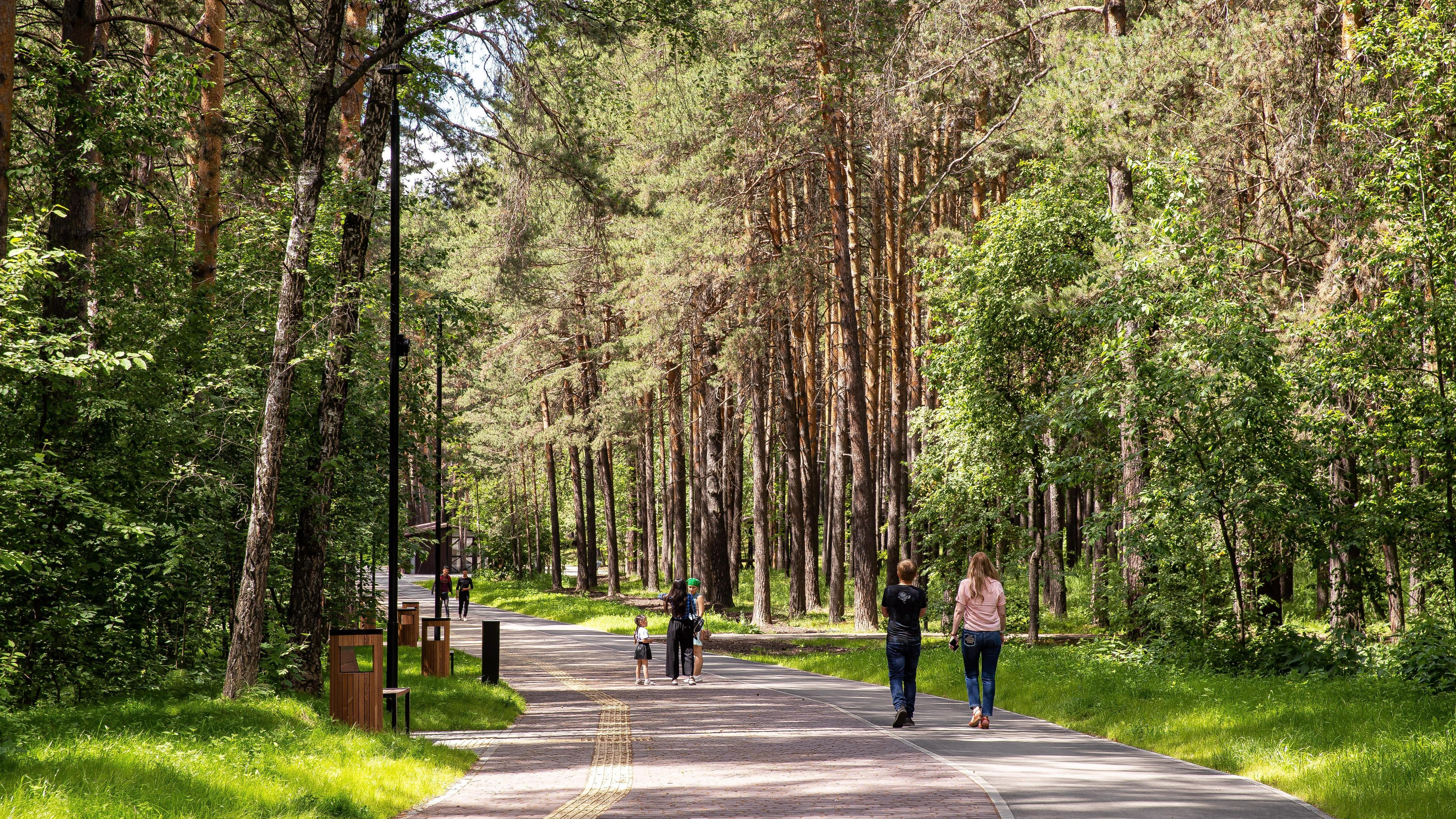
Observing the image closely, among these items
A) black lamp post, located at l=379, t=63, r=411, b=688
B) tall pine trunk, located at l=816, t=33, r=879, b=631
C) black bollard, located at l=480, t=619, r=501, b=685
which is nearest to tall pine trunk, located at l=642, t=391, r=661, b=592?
tall pine trunk, located at l=816, t=33, r=879, b=631

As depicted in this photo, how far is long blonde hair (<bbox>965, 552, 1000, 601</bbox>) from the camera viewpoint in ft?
39.1

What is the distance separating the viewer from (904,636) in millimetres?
12000

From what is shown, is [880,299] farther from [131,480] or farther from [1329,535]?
[131,480]

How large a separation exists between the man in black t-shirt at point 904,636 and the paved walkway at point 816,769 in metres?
0.29

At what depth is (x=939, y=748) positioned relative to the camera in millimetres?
10719

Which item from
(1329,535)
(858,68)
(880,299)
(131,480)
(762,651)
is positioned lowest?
(762,651)

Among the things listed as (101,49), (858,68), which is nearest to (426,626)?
(101,49)

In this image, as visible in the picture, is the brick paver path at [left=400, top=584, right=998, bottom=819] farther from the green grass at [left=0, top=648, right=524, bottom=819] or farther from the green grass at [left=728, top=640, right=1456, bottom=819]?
the green grass at [left=728, top=640, right=1456, bottom=819]

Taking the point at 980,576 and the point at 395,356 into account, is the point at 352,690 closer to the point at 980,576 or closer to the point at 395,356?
the point at 395,356

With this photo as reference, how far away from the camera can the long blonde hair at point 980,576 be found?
11906mm

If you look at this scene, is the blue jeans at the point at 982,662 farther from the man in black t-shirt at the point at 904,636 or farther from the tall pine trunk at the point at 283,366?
the tall pine trunk at the point at 283,366

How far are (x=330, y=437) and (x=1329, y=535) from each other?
12169 mm

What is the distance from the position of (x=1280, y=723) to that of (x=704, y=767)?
5.25 metres

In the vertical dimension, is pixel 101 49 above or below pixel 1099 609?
above
